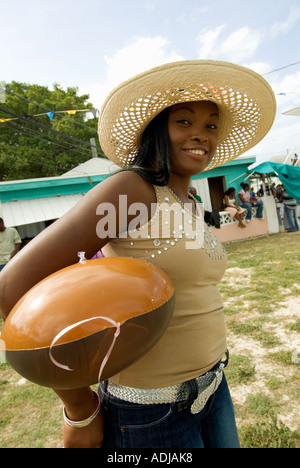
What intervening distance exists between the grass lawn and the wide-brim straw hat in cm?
197

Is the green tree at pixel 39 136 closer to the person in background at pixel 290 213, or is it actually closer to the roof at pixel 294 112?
the roof at pixel 294 112

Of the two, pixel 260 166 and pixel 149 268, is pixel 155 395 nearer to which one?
pixel 149 268

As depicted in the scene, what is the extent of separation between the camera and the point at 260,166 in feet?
35.2

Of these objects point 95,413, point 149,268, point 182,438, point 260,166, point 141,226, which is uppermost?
point 260,166

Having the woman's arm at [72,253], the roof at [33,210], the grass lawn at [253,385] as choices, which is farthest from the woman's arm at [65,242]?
the roof at [33,210]

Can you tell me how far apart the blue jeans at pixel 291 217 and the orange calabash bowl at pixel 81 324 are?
33.3 feet

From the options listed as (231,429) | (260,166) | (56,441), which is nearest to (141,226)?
(231,429)

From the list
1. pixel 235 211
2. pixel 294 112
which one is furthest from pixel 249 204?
pixel 294 112

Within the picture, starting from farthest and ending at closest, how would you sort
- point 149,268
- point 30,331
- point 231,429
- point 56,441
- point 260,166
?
point 260,166 < point 56,441 < point 231,429 < point 149,268 < point 30,331

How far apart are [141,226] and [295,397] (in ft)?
6.98

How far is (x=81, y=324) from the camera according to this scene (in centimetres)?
61

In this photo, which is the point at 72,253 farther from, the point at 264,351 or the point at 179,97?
the point at 264,351

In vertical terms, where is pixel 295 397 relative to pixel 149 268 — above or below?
below
